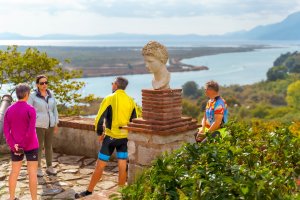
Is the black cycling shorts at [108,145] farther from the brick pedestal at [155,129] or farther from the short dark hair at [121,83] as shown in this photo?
the short dark hair at [121,83]

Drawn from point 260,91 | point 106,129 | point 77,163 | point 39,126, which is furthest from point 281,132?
point 260,91

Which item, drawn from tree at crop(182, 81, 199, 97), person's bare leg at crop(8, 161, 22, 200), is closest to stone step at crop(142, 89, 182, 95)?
person's bare leg at crop(8, 161, 22, 200)

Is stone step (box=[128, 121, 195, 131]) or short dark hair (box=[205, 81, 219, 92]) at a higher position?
short dark hair (box=[205, 81, 219, 92])

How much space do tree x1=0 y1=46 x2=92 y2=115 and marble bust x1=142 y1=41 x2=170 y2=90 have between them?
323 inches

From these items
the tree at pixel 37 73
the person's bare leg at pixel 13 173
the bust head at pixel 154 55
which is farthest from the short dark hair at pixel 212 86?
the tree at pixel 37 73

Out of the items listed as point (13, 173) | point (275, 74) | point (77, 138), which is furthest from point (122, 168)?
point (275, 74)

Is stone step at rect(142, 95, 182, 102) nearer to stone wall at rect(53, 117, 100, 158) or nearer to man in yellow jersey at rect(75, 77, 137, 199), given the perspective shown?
man in yellow jersey at rect(75, 77, 137, 199)

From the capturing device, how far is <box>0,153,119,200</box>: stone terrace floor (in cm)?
634

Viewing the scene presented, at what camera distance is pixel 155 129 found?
5.45 meters

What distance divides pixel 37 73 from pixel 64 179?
706cm

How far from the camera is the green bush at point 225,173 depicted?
2.92m

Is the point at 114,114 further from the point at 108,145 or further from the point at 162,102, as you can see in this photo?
the point at 162,102

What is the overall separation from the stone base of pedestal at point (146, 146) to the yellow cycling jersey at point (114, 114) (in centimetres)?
21

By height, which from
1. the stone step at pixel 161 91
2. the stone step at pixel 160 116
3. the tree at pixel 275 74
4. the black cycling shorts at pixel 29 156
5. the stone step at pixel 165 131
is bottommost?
the tree at pixel 275 74
